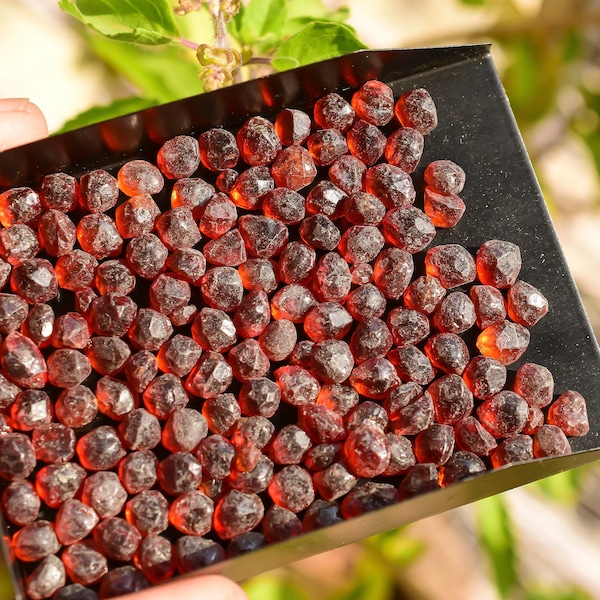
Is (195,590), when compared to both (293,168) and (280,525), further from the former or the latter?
(293,168)

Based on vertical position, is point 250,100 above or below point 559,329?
above

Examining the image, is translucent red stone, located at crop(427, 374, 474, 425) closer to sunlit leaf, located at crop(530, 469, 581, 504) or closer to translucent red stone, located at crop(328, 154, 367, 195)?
translucent red stone, located at crop(328, 154, 367, 195)

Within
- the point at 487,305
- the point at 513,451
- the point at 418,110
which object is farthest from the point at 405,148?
the point at 513,451

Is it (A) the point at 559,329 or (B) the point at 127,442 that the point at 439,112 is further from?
(B) the point at 127,442

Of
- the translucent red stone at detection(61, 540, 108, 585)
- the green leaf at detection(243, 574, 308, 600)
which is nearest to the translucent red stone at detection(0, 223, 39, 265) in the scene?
the translucent red stone at detection(61, 540, 108, 585)

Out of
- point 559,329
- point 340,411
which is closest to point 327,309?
point 340,411
